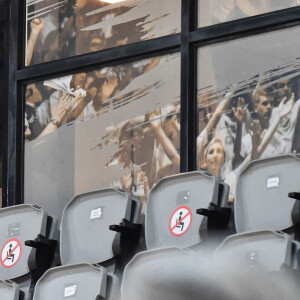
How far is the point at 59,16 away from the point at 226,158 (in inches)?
66.4

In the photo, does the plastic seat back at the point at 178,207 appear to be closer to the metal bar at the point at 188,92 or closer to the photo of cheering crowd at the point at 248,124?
the photo of cheering crowd at the point at 248,124

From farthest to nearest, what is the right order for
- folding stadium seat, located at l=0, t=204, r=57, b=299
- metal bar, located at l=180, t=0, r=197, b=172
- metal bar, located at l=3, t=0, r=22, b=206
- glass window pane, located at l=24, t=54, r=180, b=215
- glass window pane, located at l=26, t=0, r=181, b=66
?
metal bar, located at l=3, t=0, r=22, b=206, glass window pane, located at l=26, t=0, r=181, b=66, glass window pane, located at l=24, t=54, r=180, b=215, metal bar, located at l=180, t=0, r=197, b=172, folding stadium seat, located at l=0, t=204, r=57, b=299

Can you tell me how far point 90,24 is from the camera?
510cm

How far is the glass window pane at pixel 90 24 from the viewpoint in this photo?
4785mm

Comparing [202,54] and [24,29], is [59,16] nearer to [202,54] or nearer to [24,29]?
[24,29]

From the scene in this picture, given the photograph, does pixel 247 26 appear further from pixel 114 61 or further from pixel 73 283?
pixel 73 283

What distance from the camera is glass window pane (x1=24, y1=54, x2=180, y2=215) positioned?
4637 millimetres

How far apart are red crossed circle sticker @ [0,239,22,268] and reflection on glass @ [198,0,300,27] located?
1.63 meters

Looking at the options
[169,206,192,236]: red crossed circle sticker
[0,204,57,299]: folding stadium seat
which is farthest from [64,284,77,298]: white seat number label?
[169,206,192,236]: red crossed circle sticker

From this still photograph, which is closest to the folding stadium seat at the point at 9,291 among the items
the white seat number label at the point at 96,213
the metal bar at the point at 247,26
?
the white seat number label at the point at 96,213

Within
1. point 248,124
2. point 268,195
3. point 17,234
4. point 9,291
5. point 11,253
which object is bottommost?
point 9,291

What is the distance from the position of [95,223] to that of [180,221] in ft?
1.77

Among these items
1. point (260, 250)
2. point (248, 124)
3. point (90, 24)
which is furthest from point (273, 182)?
point (90, 24)

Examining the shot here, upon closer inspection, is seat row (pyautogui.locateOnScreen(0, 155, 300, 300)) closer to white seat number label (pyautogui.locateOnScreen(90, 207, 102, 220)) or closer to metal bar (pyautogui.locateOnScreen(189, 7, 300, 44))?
white seat number label (pyautogui.locateOnScreen(90, 207, 102, 220))
